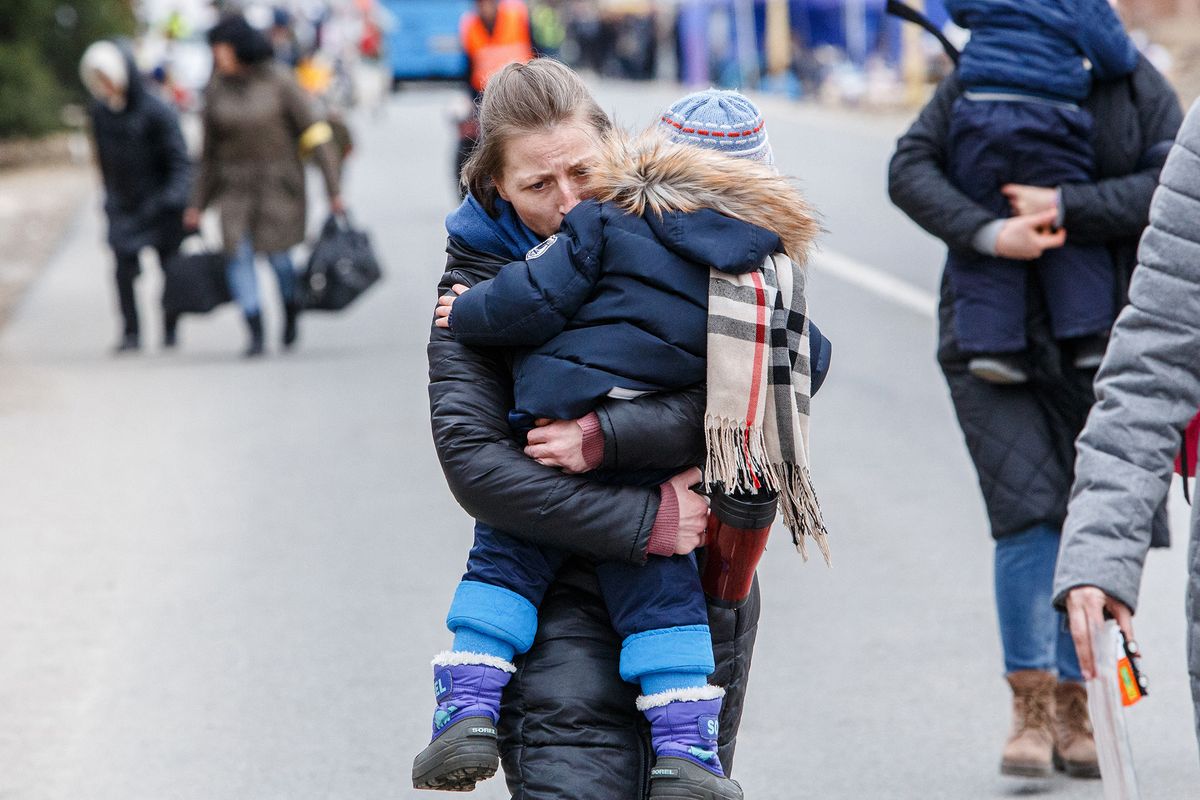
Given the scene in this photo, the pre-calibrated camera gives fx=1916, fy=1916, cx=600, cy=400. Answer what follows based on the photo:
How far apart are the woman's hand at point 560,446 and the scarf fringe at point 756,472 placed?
0.67 feet

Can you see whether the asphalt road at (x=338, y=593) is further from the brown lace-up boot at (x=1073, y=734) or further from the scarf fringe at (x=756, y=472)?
the scarf fringe at (x=756, y=472)

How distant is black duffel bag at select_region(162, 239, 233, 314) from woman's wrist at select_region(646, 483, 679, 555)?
888 cm

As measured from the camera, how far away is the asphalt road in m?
5.14

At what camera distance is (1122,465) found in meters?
2.82

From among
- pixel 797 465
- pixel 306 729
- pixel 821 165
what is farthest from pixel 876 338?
pixel 821 165

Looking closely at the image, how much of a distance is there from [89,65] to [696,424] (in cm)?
946

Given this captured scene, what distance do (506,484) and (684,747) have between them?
0.50m

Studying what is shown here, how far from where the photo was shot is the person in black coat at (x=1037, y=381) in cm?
445

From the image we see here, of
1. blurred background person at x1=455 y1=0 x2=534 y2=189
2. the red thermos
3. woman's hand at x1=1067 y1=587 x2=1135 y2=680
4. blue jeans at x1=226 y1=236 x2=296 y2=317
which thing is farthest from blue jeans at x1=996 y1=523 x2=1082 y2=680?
blurred background person at x1=455 y1=0 x2=534 y2=189

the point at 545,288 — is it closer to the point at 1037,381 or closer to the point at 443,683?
the point at 443,683

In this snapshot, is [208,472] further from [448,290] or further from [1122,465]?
[1122,465]

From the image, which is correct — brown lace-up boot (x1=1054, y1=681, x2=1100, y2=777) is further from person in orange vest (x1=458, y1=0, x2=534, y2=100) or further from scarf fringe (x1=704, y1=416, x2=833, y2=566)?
person in orange vest (x1=458, y1=0, x2=534, y2=100)

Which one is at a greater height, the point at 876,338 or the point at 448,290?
the point at 448,290

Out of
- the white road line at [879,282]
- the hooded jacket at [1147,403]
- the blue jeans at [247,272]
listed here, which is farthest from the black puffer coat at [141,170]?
the hooded jacket at [1147,403]
